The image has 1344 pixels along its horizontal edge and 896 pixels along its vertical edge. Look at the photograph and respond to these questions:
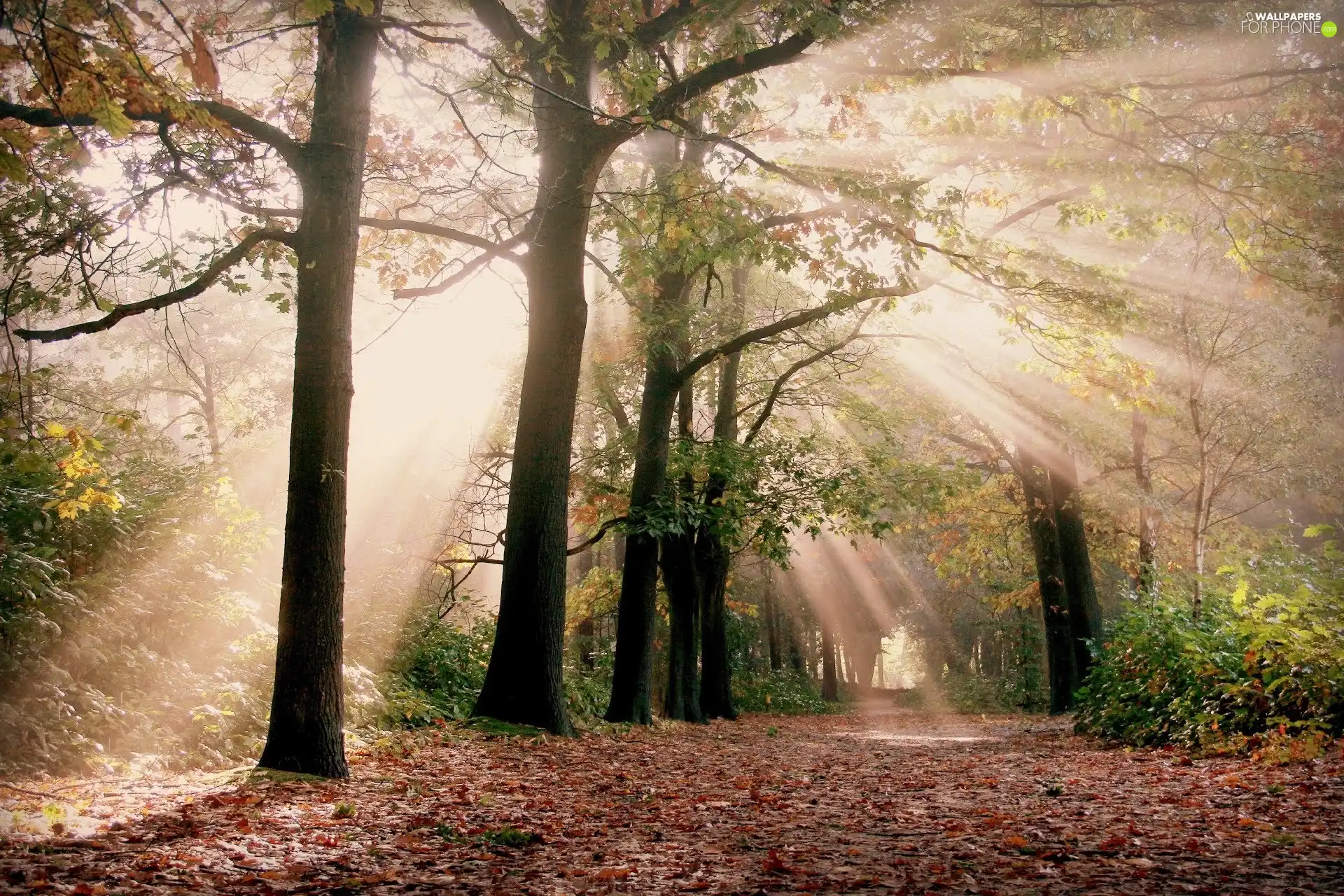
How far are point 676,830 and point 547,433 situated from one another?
5279mm

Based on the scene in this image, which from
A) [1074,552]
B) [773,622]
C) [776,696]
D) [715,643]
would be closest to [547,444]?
[715,643]

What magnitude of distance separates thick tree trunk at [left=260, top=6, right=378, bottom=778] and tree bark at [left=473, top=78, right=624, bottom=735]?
250 cm

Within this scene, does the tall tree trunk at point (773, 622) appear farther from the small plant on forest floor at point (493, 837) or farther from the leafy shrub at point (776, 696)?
the small plant on forest floor at point (493, 837)

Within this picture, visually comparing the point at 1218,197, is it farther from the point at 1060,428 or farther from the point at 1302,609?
the point at 1060,428

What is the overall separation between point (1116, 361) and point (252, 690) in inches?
424

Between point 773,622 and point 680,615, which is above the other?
point 680,615

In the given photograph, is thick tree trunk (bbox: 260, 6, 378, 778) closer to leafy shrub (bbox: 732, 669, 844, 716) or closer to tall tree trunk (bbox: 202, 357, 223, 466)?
tall tree trunk (bbox: 202, 357, 223, 466)

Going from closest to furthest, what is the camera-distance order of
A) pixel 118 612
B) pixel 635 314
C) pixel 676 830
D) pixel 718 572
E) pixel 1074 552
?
1. pixel 676 830
2. pixel 118 612
3. pixel 635 314
4. pixel 1074 552
5. pixel 718 572

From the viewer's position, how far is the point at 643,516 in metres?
12.2

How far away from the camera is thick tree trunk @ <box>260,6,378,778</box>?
232 inches

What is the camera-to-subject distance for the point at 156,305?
626 cm

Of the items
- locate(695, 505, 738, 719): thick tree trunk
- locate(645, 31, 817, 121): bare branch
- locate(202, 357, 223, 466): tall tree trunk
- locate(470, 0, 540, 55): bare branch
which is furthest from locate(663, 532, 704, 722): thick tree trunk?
locate(202, 357, 223, 466): tall tree trunk

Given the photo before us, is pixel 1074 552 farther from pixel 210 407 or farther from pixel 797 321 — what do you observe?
pixel 210 407

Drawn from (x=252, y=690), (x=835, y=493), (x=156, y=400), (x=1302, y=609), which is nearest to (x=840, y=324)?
(x=835, y=493)
